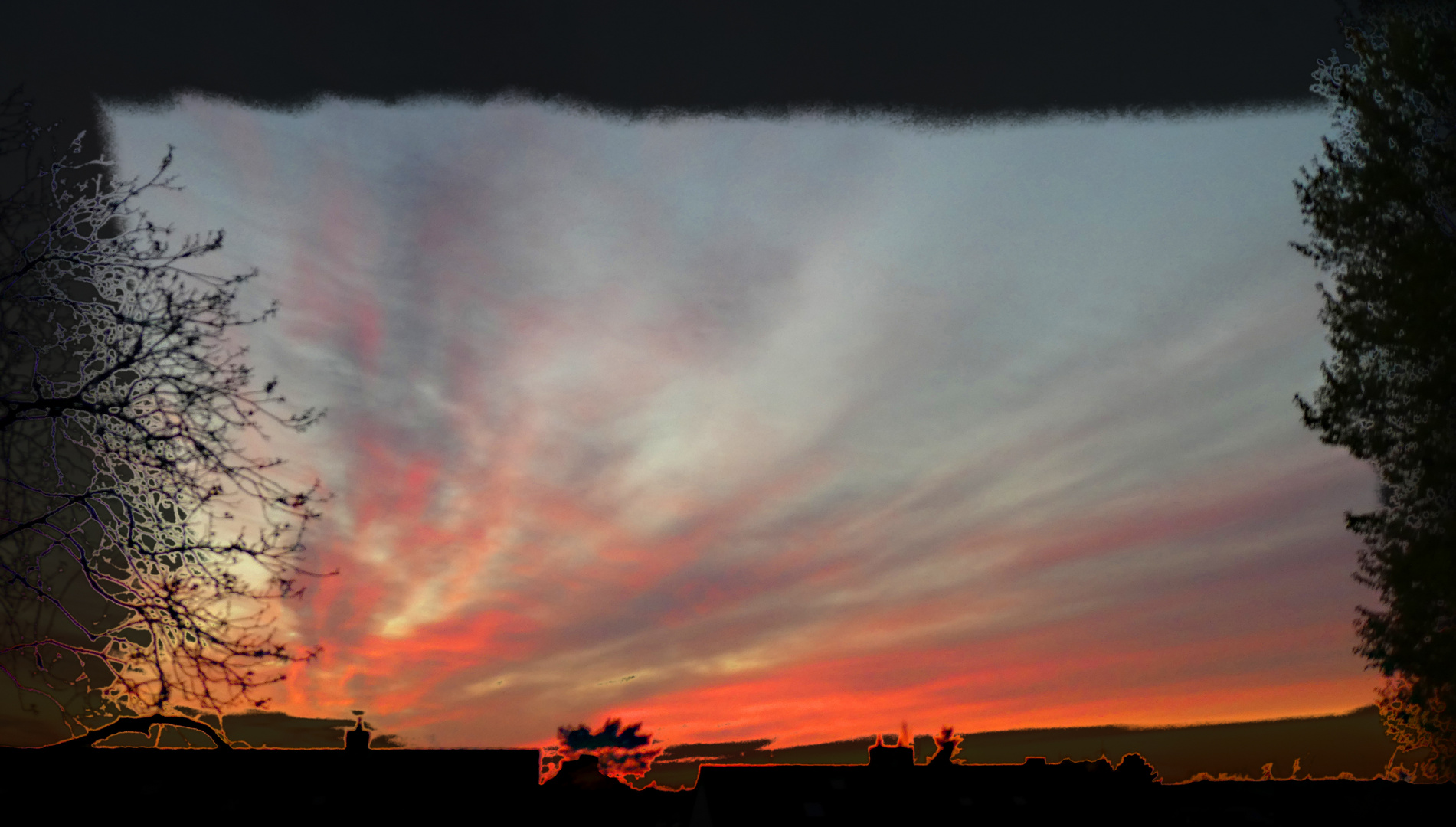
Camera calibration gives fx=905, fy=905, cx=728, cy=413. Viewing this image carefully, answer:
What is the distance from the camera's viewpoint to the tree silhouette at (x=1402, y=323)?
13023 mm

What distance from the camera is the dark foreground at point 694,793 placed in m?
25.9

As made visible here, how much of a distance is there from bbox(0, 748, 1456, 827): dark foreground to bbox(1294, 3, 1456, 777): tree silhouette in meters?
16.3

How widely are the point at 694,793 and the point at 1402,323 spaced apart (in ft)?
98.3

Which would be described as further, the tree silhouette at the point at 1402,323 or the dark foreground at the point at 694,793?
the dark foreground at the point at 694,793

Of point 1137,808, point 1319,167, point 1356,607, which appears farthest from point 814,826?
point 1319,167

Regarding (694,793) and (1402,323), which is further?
(694,793)

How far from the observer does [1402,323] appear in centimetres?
1348

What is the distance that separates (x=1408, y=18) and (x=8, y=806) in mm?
35550

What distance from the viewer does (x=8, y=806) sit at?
76.6ft

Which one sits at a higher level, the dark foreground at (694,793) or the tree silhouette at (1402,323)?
the tree silhouette at (1402,323)

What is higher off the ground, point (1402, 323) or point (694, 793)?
point (1402, 323)

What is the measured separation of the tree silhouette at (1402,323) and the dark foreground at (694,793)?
16261 millimetres

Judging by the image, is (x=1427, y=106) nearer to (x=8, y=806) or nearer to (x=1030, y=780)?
(x=1030, y=780)

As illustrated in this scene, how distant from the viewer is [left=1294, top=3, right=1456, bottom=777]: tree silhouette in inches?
513
